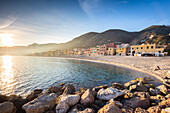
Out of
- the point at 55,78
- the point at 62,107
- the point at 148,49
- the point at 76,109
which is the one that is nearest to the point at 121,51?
the point at 148,49

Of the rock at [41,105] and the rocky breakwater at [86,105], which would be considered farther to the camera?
the rock at [41,105]

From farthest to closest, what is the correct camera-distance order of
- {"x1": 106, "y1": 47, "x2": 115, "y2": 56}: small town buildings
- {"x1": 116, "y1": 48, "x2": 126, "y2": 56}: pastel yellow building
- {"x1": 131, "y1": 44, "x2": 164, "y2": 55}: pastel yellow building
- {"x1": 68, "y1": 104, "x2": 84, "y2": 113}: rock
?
{"x1": 106, "y1": 47, "x2": 115, "y2": 56}: small town buildings → {"x1": 116, "y1": 48, "x2": 126, "y2": 56}: pastel yellow building → {"x1": 131, "y1": 44, "x2": 164, "y2": 55}: pastel yellow building → {"x1": 68, "y1": 104, "x2": 84, "y2": 113}: rock

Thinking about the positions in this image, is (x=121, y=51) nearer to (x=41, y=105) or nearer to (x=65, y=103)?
(x=65, y=103)

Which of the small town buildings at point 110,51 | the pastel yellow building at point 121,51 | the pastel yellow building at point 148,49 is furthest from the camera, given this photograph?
the small town buildings at point 110,51

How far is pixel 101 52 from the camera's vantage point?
56656 mm

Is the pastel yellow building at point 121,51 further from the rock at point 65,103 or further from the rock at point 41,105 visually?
the rock at point 41,105

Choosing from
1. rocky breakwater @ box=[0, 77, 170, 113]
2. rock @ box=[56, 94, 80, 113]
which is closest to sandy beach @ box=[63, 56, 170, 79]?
rocky breakwater @ box=[0, 77, 170, 113]

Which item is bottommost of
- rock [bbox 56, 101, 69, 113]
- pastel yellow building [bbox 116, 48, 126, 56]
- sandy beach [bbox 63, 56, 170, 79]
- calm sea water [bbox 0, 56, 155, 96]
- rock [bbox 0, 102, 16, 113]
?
calm sea water [bbox 0, 56, 155, 96]

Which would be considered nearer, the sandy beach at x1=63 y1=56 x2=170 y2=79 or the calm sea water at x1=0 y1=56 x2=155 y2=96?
the calm sea water at x1=0 y1=56 x2=155 y2=96

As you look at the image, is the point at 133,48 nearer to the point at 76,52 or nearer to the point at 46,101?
the point at 46,101

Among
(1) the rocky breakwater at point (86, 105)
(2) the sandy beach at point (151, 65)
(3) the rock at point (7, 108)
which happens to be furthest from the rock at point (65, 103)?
(2) the sandy beach at point (151, 65)

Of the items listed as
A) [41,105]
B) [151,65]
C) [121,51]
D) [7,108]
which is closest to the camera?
[7,108]

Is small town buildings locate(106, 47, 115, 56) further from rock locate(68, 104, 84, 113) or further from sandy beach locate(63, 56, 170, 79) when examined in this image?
rock locate(68, 104, 84, 113)

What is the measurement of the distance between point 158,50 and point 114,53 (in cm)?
2257
